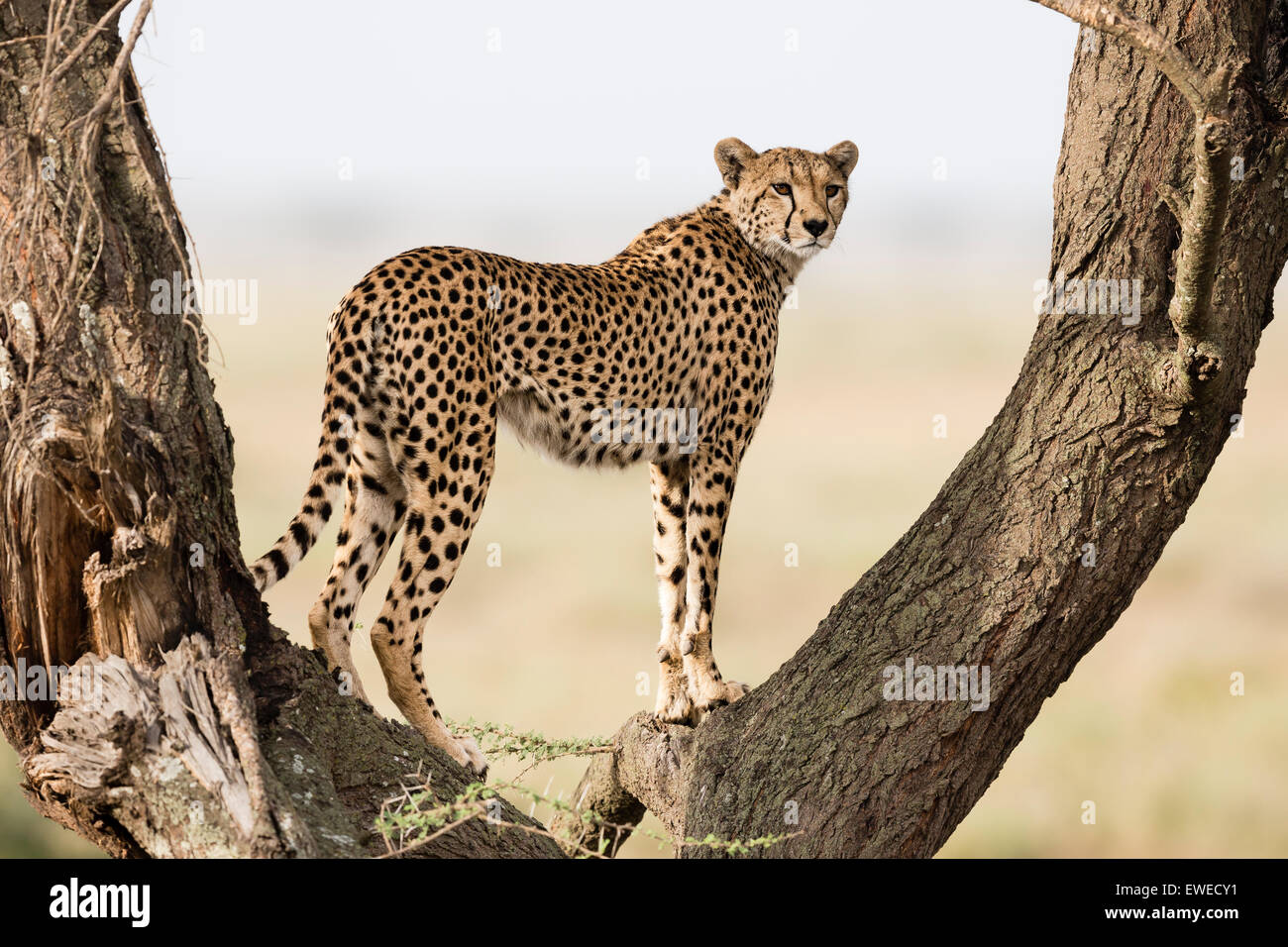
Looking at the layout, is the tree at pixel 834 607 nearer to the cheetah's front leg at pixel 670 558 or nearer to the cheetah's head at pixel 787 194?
the cheetah's front leg at pixel 670 558

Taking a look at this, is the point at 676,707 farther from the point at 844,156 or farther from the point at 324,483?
the point at 844,156

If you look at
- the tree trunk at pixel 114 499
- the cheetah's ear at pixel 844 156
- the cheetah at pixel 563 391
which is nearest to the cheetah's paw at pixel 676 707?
the cheetah at pixel 563 391

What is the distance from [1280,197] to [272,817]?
3504 mm

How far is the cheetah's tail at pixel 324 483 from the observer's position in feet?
15.1

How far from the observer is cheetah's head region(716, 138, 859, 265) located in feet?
19.8

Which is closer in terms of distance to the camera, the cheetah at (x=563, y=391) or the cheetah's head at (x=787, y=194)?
the cheetah at (x=563, y=391)

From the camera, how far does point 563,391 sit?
5.20m

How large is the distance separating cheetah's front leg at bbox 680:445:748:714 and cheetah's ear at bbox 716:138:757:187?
1.37 meters

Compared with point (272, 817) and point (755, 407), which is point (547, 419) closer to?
point (755, 407)

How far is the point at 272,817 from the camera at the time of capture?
321 cm

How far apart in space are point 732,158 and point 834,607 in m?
2.60

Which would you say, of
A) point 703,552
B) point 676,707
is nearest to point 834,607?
point 676,707

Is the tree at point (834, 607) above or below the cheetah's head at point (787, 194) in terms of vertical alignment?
below

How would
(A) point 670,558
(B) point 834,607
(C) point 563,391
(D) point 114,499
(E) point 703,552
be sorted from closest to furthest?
(D) point 114,499 < (B) point 834,607 < (C) point 563,391 < (E) point 703,552 < (A) point 670,558
